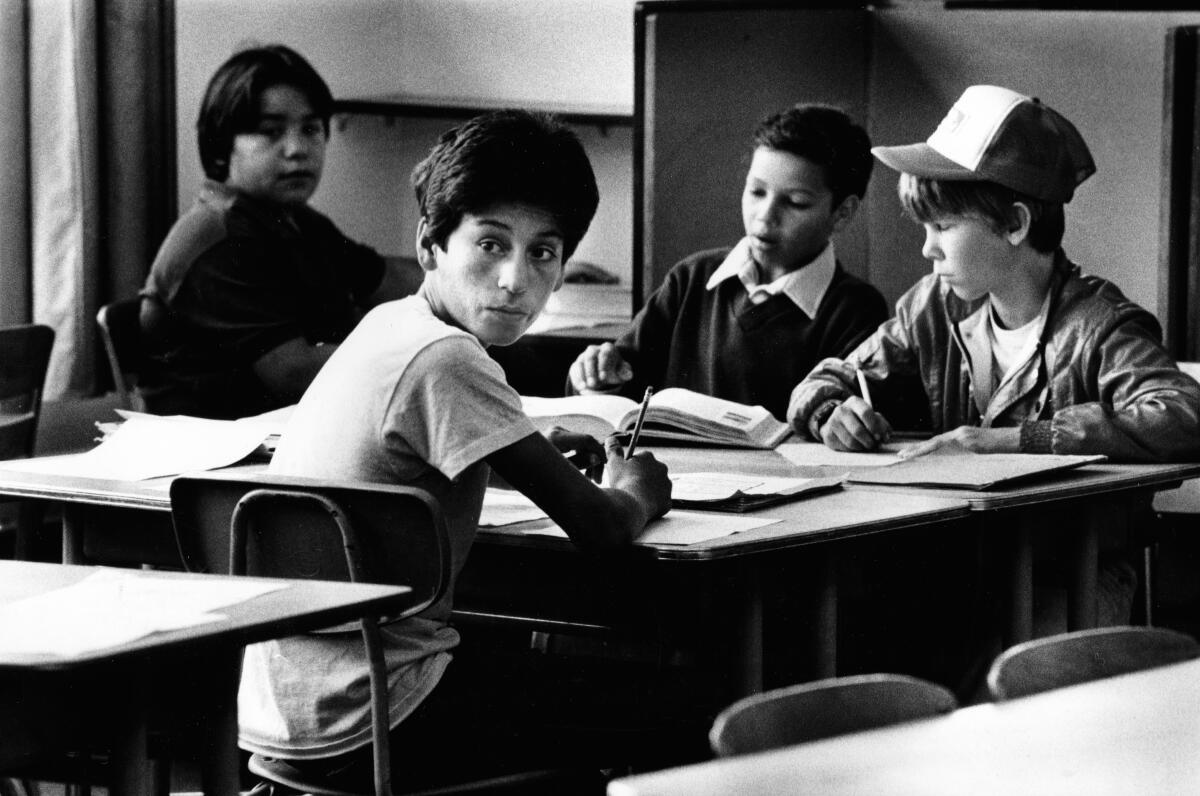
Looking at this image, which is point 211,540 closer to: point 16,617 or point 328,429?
point 328,429

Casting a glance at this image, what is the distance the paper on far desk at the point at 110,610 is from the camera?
5.11ft

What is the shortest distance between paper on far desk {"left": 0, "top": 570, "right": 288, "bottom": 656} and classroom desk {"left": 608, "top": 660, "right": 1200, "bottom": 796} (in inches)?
20.5

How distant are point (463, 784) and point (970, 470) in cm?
91

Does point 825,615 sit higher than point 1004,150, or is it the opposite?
point 1004,150

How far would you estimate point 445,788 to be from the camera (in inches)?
79.4

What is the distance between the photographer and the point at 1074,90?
3941 millimetres

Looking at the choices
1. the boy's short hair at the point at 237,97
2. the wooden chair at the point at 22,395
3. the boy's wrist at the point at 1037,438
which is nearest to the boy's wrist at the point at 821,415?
the boy's wrist at the point at 1037,438

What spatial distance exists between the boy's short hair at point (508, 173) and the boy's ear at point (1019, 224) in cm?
91

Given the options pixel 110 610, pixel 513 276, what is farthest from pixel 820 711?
pixel 513 276

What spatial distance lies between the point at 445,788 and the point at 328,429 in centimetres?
44

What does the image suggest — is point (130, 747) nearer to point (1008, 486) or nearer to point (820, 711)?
point (820, 711)

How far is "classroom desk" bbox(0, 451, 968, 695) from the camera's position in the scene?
2.16 meters

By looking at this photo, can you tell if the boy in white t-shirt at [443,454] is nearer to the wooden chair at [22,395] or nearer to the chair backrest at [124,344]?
the wooden chair at [22,395]

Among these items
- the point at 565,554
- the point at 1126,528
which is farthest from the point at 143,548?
the point at 1126,528
